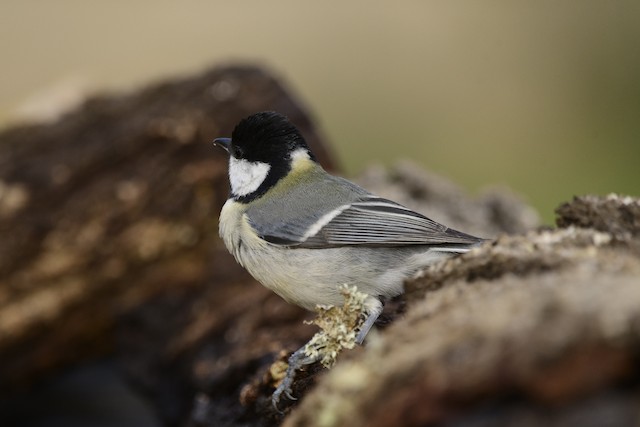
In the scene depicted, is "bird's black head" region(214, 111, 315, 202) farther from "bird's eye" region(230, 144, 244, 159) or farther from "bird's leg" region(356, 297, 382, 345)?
"bird's leg" region(356, 297, 382, 345)

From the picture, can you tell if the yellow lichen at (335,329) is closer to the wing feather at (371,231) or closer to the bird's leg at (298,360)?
the bird's leg at (298,360)

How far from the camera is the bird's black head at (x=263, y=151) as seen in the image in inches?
133

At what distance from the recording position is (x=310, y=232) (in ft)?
10.2

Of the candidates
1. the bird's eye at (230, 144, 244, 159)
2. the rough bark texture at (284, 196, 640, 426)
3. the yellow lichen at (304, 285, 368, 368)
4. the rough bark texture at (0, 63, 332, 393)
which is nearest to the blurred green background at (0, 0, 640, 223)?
the rough bark texture at (0, 63, 332, 393)

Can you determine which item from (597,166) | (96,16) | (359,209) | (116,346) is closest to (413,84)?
(597,166)

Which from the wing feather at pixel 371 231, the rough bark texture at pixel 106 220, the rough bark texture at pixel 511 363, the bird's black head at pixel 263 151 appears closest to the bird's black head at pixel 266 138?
the bird's black head at pixel 263 151

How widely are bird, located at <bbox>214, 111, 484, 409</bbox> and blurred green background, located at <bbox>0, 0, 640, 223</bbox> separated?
21.7 feet

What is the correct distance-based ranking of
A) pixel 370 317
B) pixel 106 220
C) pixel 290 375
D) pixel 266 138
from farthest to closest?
pixel 106 220 < pixel 266 138 < pixel 370 317 < pixel 290 375

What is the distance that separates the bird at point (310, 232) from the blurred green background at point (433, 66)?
21.7 feet

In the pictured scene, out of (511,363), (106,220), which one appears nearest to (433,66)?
(106,220)

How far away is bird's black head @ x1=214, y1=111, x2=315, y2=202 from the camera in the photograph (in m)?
3.38

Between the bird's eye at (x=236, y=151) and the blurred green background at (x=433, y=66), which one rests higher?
the blurred green background at (x=433, y=66)

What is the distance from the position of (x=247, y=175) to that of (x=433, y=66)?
25.3 ft

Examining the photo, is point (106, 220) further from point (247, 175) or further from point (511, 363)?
point (511, 363)
